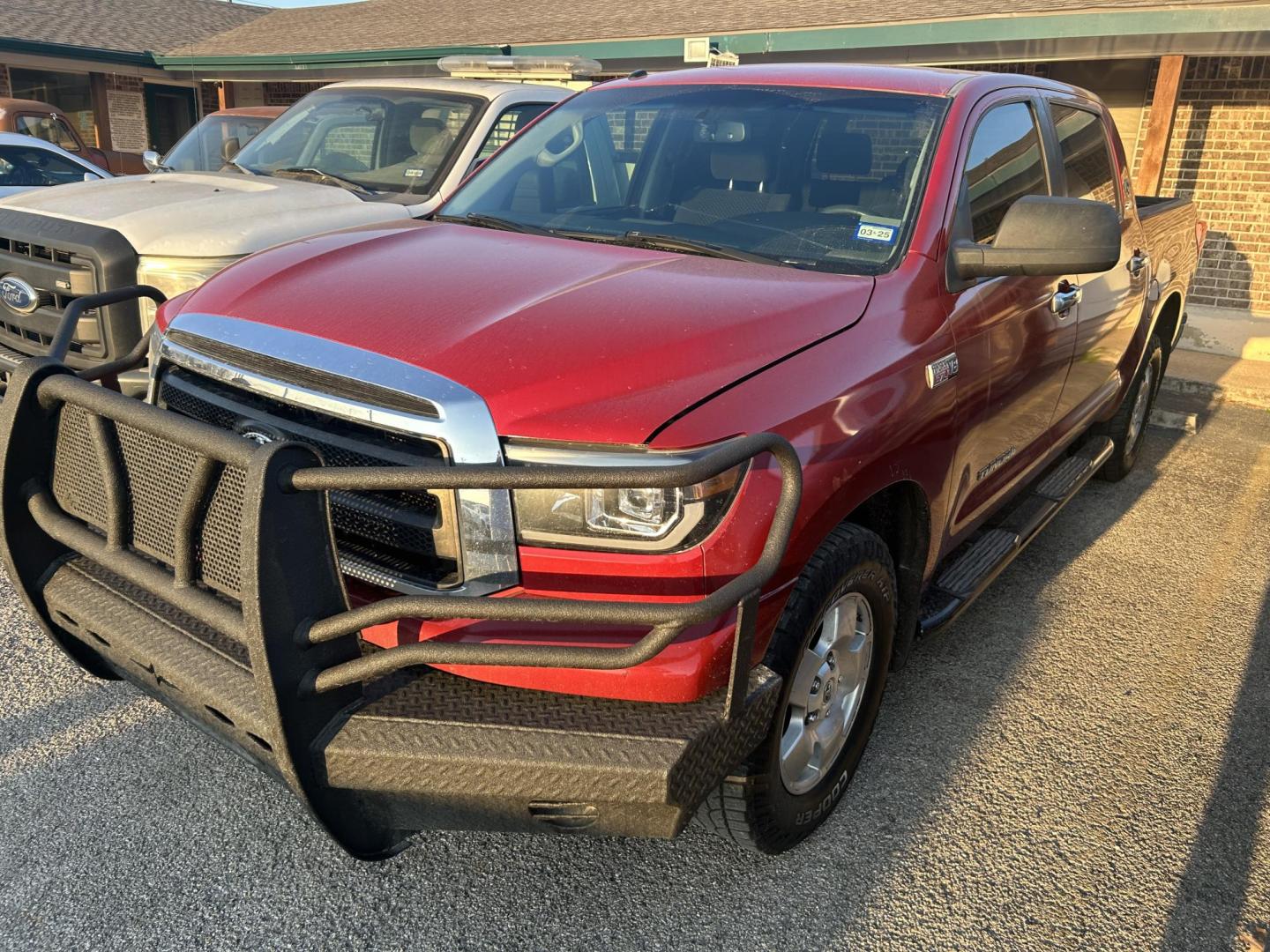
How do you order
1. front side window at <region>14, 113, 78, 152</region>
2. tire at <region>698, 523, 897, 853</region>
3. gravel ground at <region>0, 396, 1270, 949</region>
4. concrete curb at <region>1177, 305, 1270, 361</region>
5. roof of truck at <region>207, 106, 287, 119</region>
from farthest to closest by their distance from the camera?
front side window at <region>14, 113, 78, 152</region> < concrete curb at <region>1177, 305, 1270, 361</region> < roof of truck at <region>207, 106, 287, 119</region> < gravel ground at <region>0, 396, 1270, 949</region> < tire at <region>698, 523, 897, 853</region>

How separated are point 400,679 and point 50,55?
22.3 m

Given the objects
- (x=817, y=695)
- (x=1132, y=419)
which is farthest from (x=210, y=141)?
(x=817, y=695)

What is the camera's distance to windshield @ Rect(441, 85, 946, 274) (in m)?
3.10

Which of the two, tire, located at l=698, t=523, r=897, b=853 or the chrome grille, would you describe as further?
tire, located at l=698, t=523, r=897, b=853

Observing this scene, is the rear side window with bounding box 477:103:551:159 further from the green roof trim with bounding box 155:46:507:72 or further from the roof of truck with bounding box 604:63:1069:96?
the green roof trim with bounding box 155:46:507:72

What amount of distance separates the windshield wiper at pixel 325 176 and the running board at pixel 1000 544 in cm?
362

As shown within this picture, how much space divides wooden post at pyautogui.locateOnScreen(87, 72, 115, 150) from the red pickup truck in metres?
22.0

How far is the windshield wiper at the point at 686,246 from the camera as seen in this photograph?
9.92 ft

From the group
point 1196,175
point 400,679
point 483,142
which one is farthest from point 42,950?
point 1196,175

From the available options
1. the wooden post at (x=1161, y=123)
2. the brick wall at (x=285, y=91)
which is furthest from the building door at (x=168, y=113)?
the wooden post at (x=1161, y=123)

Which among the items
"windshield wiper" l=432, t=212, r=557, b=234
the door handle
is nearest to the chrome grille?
"windshield wiper" l=432, t=212, r=557, b=234

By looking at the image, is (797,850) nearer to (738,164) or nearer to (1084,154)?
(738,164)

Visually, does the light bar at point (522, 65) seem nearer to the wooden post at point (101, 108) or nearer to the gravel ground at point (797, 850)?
the gravel ground at point (797, 850)

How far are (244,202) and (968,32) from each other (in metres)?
7.67
